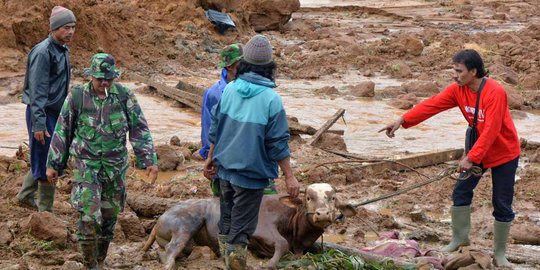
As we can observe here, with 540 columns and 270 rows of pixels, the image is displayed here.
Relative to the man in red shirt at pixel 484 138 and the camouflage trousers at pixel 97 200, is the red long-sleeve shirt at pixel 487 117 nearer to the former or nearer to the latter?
the man in red shirt at pixel 484 138

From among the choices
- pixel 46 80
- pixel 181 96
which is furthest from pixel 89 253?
pixel 181 96

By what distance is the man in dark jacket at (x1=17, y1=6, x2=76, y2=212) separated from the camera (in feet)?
25.6

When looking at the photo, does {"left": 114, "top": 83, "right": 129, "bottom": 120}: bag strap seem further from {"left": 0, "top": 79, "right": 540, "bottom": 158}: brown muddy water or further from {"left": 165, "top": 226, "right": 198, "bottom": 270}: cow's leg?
{"left": 0, "top": 79, "right": 540, "bottom": 158}: brown muddy water

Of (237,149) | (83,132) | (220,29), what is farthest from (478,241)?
(220,29)

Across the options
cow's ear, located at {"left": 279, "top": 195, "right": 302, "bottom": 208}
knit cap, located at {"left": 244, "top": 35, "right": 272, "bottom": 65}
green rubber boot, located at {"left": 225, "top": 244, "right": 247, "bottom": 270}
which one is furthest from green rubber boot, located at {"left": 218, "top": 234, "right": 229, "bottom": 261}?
knit cap, located at {"left": 244, "top": 35, "right": 272, "bottom": 65}

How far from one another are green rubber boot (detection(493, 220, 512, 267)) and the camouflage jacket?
120 inches

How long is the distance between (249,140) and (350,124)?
34.2 ft

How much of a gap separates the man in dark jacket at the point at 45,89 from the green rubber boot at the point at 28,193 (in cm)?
36

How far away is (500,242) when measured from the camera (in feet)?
25.5

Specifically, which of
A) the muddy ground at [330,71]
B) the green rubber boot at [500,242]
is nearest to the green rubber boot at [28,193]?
the muddy ground at [330,71]

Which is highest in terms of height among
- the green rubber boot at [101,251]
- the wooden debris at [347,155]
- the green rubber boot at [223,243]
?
the green rubber boot at [223,243]

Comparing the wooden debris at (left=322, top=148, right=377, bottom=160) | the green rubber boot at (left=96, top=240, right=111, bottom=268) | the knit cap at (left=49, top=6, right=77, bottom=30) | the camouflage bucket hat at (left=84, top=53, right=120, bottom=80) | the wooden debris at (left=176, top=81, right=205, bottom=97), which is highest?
the knit cap at (left=49, top=6, right=77, bottom=30)

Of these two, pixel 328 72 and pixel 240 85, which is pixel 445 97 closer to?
pixel 240 85

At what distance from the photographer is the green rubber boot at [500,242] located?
25.5 ft
